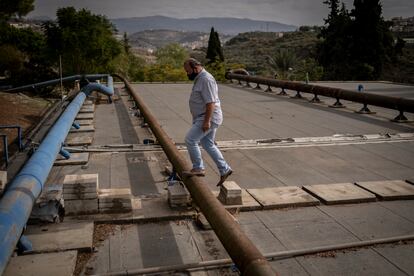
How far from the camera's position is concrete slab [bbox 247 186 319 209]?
18.3 feet

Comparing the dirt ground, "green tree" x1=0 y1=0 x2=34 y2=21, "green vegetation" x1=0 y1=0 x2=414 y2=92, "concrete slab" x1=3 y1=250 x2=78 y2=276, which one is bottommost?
the dirt ground

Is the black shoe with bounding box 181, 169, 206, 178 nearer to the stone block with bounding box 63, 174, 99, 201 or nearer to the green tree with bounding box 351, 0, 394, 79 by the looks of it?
the stone block with bounding box 63, 174, 99, 201

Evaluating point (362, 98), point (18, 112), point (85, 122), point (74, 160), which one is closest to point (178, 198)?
point (74, 160)

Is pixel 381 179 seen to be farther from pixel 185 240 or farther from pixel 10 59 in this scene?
pixel 10 59

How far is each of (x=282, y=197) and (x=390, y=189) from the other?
1.69m

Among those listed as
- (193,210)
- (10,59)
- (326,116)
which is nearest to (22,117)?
(326,116)

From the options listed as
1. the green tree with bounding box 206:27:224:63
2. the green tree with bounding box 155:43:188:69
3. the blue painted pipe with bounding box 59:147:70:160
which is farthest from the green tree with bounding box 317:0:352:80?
the green tree with bounding box 155:43:188:69

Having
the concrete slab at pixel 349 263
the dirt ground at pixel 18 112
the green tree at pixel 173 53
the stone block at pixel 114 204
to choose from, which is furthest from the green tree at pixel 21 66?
the green tree at pixel 173 53

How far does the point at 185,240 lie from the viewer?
4664 mm

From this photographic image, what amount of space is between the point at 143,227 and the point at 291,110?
10281 mm

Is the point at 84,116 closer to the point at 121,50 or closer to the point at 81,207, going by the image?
the point at 81,207

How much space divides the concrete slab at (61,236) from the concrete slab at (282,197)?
2.25 m

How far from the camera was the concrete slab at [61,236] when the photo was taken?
171 inches

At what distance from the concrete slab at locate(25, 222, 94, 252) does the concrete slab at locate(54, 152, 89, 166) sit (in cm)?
282
